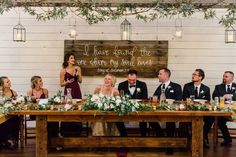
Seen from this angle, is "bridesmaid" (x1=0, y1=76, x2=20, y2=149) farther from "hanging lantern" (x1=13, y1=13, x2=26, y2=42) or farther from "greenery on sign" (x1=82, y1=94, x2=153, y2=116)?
"greenery on sign" (x1=82, y1=94, x2=153, y2=116)

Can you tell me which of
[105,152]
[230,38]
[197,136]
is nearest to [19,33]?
[105,152]

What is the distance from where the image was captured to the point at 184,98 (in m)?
7.68

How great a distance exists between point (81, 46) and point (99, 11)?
3.50ft

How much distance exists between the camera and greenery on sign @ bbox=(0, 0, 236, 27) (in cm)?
736

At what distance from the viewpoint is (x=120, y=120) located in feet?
18.8

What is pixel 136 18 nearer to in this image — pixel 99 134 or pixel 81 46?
pixel 81 46

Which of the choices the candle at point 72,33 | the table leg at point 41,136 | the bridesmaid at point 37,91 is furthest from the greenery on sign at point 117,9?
the table leg at point 41,136

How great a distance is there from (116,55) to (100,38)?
18.3 inches

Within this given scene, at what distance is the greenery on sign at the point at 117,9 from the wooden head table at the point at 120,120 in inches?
89.3

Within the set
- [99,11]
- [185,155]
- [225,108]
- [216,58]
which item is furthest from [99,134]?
[216,58]

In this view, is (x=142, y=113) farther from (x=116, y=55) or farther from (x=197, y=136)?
(x=116, y=55)

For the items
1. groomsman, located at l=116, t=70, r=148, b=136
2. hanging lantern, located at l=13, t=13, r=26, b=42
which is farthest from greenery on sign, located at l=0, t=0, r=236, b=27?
groomsman, located at l=116, t=70, r=148, b=136

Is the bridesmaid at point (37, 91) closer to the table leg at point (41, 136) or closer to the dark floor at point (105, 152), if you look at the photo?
the dark floor at point (105, 152)

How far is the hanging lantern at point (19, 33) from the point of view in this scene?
799 centimetres
